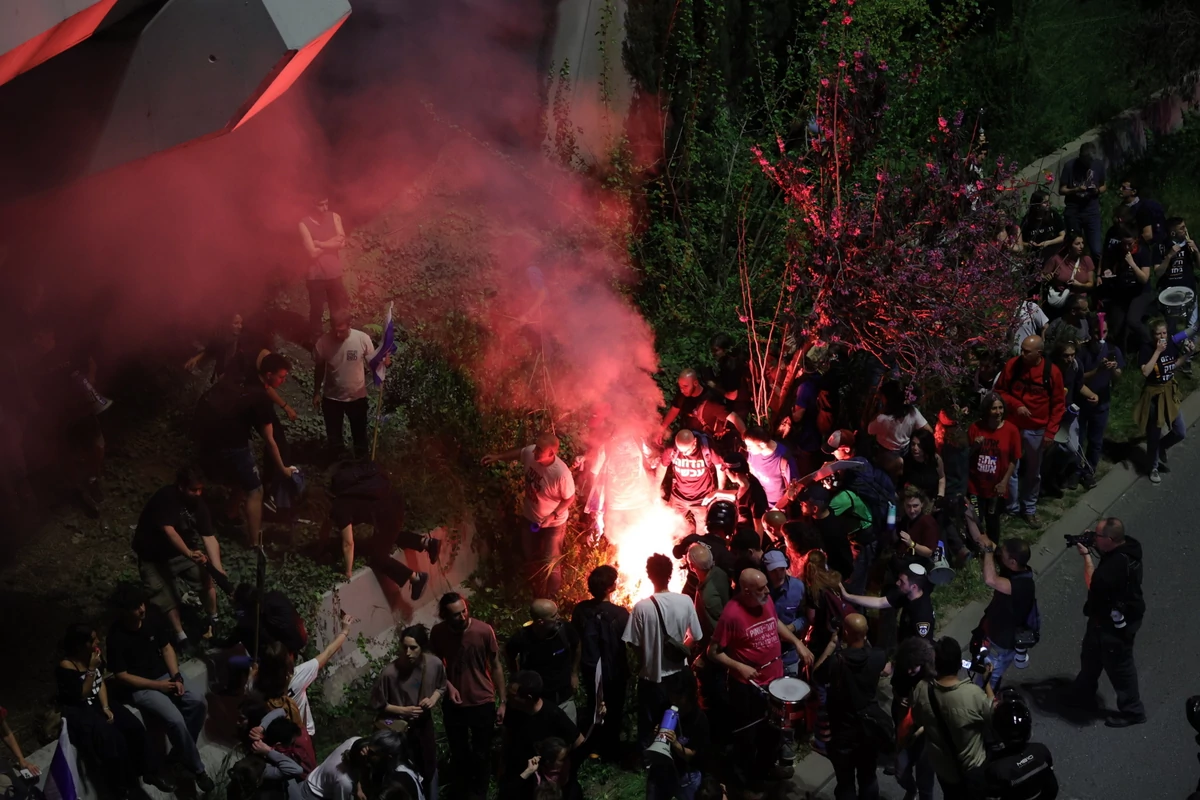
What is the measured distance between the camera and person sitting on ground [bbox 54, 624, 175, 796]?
6.86m

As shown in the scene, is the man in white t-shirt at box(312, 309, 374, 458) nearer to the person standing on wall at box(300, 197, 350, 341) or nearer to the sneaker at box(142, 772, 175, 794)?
the person standing on wall at box(300, 197, 350, 341)

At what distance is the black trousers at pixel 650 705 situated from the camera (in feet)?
25.1

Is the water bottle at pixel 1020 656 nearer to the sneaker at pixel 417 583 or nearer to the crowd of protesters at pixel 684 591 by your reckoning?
the crowd of protesters at pixel 684 591

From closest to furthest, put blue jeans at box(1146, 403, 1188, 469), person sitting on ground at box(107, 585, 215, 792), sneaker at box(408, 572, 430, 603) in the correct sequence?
1. person sitting on ground at box(107, 585, 215, 792)
2. sneaker at box(408, 572, 430, 603)
3. blue jeans at box(1146, 403, 1188, 469)

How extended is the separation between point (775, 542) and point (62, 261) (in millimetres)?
5944

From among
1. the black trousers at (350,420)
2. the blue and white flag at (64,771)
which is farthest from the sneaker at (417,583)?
the blue and white flag at (64,771)

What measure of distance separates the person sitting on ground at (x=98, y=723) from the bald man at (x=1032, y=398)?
6.80 meters

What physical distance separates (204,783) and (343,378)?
307cm

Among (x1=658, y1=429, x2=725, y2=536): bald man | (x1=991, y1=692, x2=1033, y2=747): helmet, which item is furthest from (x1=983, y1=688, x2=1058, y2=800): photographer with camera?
(x1=658, y1=429, x2=725, y2=536): bald man

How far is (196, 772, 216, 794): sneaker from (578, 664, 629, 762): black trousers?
2.32 meters

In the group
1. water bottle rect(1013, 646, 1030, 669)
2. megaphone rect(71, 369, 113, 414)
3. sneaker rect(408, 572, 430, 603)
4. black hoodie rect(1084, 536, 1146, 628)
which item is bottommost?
water bottle rect(1013, 646, 1030, 669)

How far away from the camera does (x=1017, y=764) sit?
638cm

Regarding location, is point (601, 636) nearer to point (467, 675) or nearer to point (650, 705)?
point (650, 705)

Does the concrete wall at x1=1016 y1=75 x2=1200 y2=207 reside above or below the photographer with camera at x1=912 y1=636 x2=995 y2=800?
below
